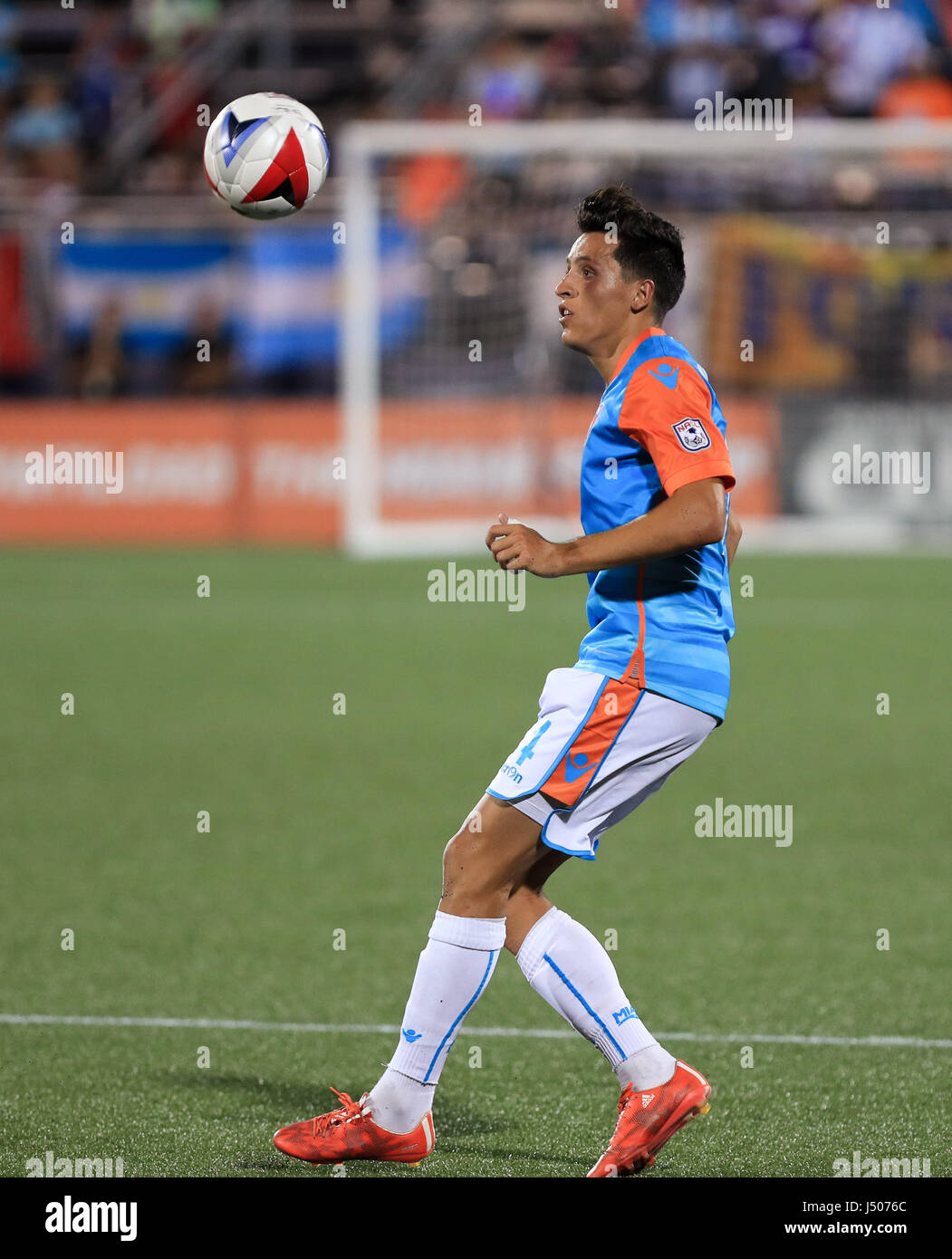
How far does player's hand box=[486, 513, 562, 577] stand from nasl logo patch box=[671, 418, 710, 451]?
336 millimetres

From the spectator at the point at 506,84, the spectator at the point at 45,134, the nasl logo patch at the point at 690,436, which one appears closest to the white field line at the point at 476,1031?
the nasl logo patch at the point at 690,436

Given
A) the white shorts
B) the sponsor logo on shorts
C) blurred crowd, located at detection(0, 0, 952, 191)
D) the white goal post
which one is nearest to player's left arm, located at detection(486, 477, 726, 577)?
the white shorts

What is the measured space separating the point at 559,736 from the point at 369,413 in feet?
46.7

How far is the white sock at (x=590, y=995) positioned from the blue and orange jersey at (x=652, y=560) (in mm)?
600

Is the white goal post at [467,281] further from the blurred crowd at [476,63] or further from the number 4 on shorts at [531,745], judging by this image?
the number 4 on shorts at [531,745]

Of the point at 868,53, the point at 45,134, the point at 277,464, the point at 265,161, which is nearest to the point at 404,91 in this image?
the point at 45,134

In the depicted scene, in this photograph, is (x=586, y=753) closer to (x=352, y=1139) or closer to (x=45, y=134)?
(x=352, y=1139)

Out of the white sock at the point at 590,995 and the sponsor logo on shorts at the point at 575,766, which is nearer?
the sponsor logo on shorts at the point at 575,766

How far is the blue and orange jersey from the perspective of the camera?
414 cm

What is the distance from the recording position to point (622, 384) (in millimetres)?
4227

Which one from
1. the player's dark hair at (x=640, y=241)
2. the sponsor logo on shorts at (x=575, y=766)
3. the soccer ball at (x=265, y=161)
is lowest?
the sponsor logo on shorts at (x=575, y=766)

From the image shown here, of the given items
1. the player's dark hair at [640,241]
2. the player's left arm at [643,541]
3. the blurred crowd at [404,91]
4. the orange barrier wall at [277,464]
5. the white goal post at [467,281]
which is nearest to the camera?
the player's left arm at [643,541]

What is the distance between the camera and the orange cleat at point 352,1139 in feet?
13.8
